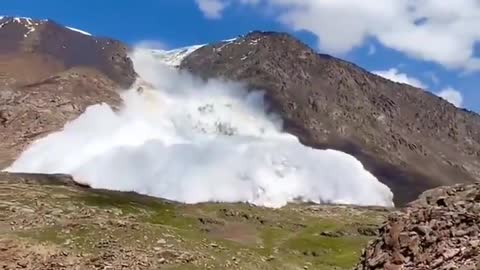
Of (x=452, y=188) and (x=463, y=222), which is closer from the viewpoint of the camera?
(x=463, y=222)

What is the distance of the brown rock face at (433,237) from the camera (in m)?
24.2

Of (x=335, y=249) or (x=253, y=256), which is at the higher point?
(x=335, y=249)

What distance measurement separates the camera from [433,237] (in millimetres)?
25344

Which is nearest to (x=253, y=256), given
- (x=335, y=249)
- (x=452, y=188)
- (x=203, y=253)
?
(x=203, y=253)

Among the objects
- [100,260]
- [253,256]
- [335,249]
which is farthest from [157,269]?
[335,249]

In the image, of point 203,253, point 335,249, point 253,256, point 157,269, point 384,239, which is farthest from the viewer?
point 335,249

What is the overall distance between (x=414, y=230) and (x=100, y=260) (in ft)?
125

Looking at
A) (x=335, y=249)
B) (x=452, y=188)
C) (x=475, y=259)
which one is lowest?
(x=475, y=259)

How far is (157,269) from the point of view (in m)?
58.6

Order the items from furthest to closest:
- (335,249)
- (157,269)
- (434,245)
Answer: (335,249) < (157,269) < (434,245)

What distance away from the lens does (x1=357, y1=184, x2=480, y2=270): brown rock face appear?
24.2 m

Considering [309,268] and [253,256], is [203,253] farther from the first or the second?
[309,268]

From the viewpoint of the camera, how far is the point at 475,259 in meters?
22.9

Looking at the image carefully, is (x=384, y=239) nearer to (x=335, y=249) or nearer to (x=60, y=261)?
(x=60, y=261)
